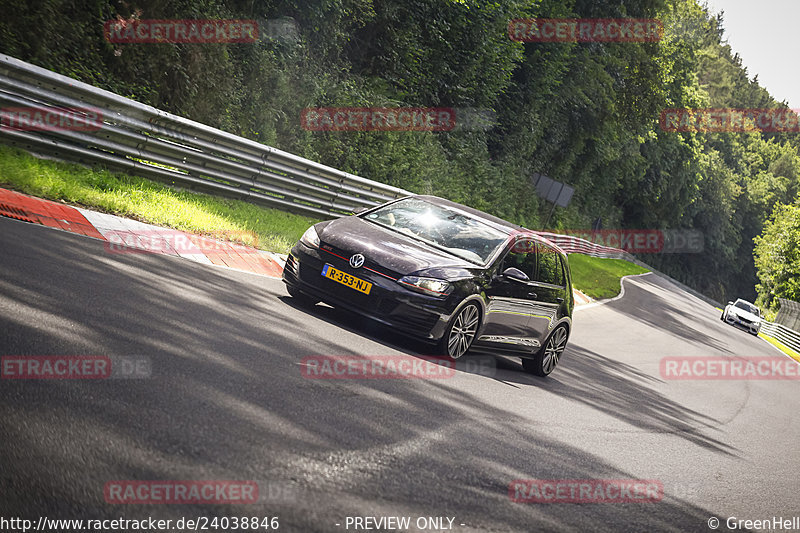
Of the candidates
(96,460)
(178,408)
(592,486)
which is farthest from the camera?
(592,486)

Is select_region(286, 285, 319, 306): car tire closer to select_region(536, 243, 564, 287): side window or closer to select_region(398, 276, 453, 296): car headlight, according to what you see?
select_region(398, 276, 453, 296): car headlight

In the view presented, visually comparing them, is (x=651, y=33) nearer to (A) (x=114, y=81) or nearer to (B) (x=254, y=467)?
(A) (x=114, y=81)

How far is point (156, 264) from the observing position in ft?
27.7

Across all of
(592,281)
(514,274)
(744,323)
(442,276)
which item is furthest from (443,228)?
(744,323)

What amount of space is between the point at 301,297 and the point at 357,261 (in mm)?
1134

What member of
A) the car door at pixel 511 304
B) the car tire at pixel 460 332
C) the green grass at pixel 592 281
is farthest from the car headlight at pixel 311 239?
the green grass at pixel 592 281

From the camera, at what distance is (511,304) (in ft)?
30.7

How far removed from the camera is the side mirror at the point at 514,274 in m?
9.09

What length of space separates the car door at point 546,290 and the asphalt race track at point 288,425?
0.70 meters

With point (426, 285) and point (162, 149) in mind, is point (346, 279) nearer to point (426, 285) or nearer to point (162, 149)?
point (426, 285)

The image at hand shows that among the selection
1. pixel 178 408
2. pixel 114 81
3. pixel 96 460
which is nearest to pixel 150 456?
pixel 96 460

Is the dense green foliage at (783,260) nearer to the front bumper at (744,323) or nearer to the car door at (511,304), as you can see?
the front bumper at (744,323)

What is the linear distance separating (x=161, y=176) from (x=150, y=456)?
920 centimetres

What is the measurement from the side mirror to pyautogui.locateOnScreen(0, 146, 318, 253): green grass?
4.27 meters
